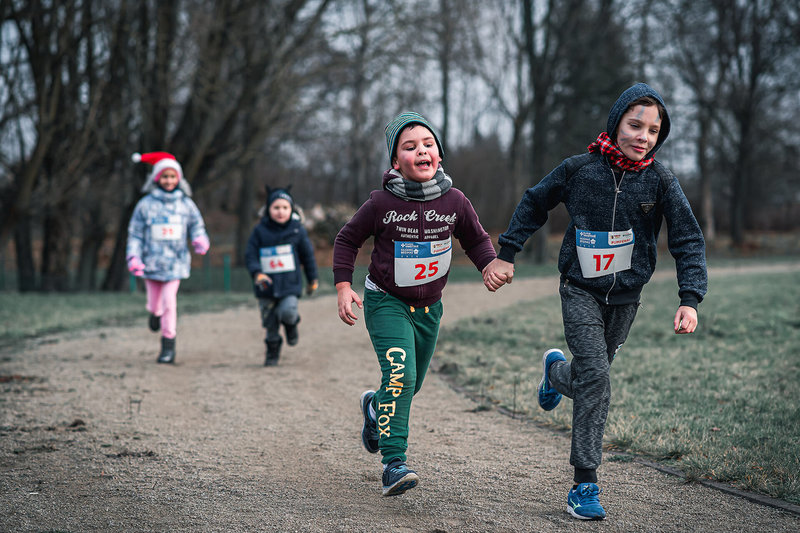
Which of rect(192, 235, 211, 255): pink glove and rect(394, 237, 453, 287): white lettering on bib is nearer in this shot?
rect(394, 237, 453, 287): white lettering on bib

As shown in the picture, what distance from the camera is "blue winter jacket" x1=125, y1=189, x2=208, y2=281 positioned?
789 cm

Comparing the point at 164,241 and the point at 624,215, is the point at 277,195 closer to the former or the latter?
the point at 164,241

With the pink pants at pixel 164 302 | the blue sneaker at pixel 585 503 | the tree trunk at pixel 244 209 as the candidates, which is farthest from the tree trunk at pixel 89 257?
the blue sneaker at pixel 585 503

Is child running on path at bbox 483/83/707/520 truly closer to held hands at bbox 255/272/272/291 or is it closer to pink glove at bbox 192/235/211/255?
held hands at bbox 255/272/272/291

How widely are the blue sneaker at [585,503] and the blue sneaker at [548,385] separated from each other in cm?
78

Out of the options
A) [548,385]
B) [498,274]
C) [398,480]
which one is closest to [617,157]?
[498,274]


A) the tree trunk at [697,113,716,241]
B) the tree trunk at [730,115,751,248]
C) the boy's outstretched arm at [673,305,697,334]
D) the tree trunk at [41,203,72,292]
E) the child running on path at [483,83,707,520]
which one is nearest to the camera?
the boy's outstretched arm at [673,305,697,334]

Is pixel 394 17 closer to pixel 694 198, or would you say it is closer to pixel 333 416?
pixel 333 416

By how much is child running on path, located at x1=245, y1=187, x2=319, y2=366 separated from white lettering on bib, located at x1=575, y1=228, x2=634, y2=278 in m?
4.26

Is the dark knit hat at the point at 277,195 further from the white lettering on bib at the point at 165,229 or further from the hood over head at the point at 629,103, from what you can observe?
the hood over head at the point at 629,103

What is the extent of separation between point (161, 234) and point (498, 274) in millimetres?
5031

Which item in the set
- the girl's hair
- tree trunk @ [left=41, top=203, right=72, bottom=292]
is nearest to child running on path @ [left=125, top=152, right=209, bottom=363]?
the girl's hair

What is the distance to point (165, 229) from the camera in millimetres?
7906

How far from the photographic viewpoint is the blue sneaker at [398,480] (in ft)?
11.6
